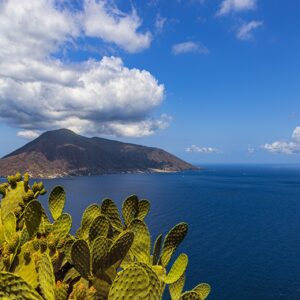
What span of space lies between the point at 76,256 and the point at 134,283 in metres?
1.17

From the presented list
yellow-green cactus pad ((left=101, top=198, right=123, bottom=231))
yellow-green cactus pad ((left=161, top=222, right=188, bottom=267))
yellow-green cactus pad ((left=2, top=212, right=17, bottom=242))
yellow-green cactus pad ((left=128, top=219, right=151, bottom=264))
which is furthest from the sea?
yellow-green cactus pad ((left=2, top=212, right=17, bottom=242))

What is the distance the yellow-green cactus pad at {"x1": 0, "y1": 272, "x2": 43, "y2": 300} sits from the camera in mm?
3452

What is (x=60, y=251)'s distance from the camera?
6.23 m

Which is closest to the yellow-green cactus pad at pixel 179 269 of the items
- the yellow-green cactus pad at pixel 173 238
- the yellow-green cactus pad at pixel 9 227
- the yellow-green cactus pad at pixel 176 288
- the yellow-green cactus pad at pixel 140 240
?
the yellow-green cactus pad at pixel 173 238

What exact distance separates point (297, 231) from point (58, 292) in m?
96.8

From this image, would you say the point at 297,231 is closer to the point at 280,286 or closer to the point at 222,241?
the point at 222,241

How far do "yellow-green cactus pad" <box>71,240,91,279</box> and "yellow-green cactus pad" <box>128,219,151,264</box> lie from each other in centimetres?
216

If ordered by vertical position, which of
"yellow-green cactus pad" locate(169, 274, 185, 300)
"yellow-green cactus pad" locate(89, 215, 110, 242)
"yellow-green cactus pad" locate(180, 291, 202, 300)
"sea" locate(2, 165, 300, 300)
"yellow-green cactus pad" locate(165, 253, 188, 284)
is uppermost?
"yellow-green cactus pad" locate(89, 215, 110, 242)

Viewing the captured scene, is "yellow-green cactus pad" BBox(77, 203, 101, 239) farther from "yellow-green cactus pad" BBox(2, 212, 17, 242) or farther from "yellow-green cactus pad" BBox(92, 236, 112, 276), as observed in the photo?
"yellow-green cactus pad" BBox(92, 236, 112, 276)

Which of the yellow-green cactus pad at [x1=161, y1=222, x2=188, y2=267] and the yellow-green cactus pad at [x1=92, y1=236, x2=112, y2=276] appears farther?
the yellow-green cactus pad at [x1=161, y1=222, x2=188, y2=267]

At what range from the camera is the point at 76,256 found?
4.64 meters

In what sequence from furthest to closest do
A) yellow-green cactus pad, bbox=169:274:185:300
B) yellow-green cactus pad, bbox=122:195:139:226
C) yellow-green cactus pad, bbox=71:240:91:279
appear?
yellow-green cactus pad, bbox=169:274:185:300 → yellow-green cactus pad, bbox=122:195:139:226 → yellow-green cactus pad, bbox=71:240:91:279

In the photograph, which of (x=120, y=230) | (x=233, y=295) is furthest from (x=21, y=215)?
(x=233, y=295)

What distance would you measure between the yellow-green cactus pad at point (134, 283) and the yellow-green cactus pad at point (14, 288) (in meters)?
1.05
